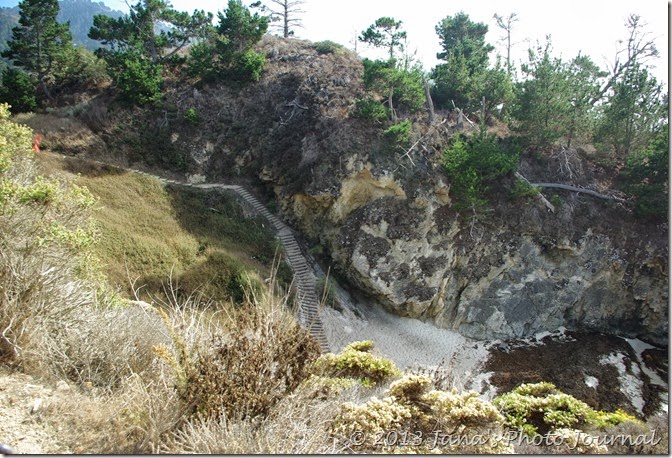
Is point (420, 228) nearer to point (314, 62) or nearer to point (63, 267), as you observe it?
point (314, 62)

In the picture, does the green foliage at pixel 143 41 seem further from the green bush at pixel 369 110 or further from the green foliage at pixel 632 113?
the green foliage at pixel 632 113

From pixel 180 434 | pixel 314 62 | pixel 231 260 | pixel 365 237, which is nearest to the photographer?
pixel 180 434

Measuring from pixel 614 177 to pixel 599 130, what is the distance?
171 inches

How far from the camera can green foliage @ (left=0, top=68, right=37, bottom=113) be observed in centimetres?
3188

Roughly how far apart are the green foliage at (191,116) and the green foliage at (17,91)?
469 inches

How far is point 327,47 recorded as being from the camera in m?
40.7

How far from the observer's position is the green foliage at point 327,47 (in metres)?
40.7

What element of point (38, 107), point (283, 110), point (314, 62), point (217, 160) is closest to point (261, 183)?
point (217, 160)

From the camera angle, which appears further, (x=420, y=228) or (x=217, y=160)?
(x=217, y=160)

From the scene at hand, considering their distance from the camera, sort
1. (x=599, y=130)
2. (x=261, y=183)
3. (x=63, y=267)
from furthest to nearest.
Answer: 1. (x=261, y=183)
2. (x=599, y=130)
3. (x=63, y=267)

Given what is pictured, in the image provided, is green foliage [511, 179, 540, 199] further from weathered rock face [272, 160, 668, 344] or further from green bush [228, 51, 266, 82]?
green bush [228, 51, 266, 82]

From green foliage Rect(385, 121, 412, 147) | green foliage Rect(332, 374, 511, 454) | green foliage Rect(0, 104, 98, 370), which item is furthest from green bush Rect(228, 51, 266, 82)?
green foliage Rect(332, 374, 511, 454)

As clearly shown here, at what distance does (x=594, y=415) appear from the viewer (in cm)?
1001

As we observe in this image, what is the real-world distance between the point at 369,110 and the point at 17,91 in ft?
90.6
